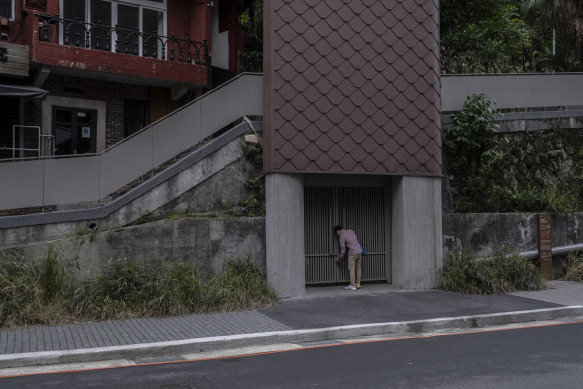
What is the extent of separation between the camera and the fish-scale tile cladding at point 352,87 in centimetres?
1340

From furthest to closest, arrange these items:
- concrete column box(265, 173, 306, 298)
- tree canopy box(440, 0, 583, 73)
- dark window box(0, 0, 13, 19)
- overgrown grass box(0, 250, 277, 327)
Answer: tree canopy box(440, 0, 583, 73), dark window box(0, 0, 13, 19), concrete column box(265, 173, 306, 298), overgrown grass box(0, 250, 277, 327)

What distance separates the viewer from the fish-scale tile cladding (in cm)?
1340

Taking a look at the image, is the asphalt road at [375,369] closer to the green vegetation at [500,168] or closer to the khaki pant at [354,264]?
the khaki pant at [354,264]

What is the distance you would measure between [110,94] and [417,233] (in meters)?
9.61

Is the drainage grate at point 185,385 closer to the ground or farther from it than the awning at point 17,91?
closer to the ground

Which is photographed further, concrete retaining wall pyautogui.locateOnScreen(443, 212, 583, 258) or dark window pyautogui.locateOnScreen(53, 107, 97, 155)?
dark window pyautogui.locateOnScreen(53, 107, 97, 155)

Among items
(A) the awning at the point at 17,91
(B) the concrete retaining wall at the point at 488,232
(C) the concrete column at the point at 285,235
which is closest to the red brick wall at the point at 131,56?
(A) the awning at the point at 17,91

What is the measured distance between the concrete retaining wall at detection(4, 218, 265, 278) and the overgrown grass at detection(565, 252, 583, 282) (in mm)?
8279

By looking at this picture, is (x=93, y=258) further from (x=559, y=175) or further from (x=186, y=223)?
(x=559, y=175)

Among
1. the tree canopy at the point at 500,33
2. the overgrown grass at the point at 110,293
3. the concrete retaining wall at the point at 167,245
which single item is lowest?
the overgrown grass at the point at 110,293

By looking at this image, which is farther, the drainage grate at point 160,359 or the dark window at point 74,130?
the dark window at point 74,130

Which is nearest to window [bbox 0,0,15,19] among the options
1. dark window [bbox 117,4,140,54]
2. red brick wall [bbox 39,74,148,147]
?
red brick wall [bbox 39,74,148,147]

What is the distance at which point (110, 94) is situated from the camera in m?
17.0

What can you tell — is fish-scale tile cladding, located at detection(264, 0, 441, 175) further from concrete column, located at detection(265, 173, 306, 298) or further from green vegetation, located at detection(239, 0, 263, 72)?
green vegetation, located at detection(239, 0, 263, 72)
